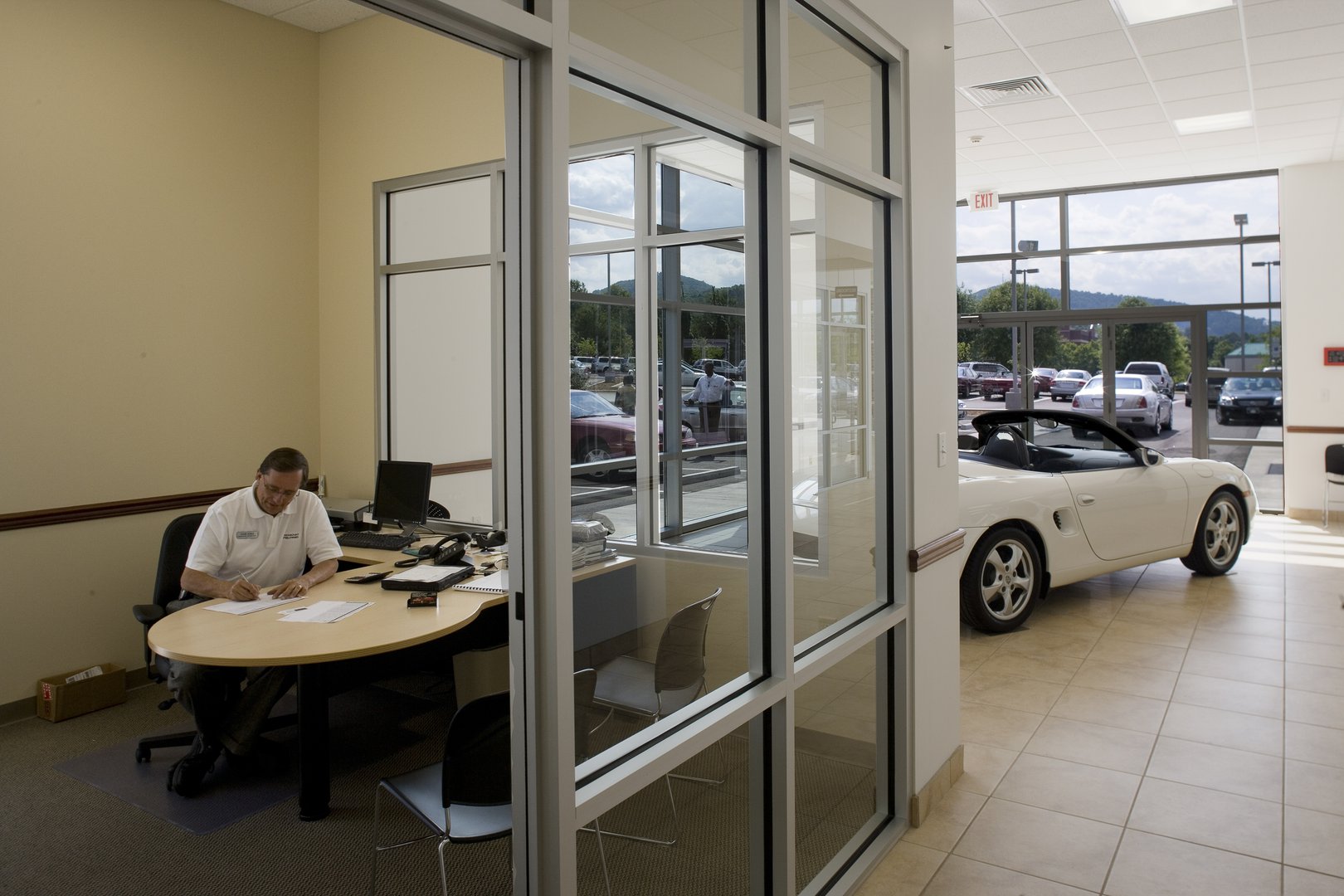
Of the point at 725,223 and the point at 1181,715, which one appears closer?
the point at 725,223

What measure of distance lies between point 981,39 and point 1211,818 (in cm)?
426

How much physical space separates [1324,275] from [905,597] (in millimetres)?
8017

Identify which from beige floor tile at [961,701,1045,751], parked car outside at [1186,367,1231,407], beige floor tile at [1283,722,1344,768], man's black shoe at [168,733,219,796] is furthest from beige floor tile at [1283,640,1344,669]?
man's black shoe at [168,733,219,796]

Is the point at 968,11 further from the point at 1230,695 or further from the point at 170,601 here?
the point at 170,601

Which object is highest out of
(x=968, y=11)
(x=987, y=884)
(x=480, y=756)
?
(x=968, y=11)

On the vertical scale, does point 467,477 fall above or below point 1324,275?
below

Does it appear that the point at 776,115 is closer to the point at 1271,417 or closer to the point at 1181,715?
the point at 1181,715

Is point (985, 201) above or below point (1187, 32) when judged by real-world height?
below

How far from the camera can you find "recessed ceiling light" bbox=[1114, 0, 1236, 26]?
484 cm

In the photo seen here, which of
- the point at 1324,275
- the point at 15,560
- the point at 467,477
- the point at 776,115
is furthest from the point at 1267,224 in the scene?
the point at 15,560

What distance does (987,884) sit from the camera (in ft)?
8.96

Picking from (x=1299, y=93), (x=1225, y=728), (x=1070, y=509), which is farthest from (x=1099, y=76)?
(x=1225, y=728)

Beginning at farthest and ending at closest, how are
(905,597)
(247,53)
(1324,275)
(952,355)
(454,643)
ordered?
(1324,275) < (247,53) < (454,643) < (952,355) < (905,597)

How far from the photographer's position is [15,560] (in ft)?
13.9
